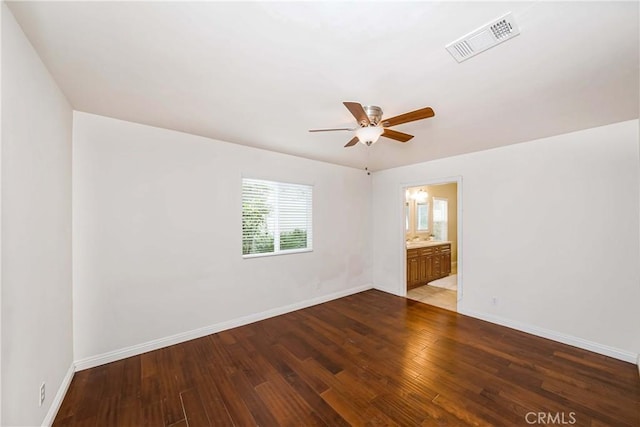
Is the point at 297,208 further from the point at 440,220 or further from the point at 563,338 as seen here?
the point at 440,220

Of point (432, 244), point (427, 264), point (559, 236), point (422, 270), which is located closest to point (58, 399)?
point (559, 236)

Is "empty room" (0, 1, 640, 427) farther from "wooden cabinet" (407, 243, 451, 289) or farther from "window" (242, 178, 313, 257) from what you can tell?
"wooden cabinet" (407, 243, 451, 289)

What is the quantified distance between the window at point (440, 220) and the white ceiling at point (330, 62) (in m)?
4.26

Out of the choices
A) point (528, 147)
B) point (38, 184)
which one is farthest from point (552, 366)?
point (38, 184)

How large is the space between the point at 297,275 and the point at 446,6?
3.64 metres

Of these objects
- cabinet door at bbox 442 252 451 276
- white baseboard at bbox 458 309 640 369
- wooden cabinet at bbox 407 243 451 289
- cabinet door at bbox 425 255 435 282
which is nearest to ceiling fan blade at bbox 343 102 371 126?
white baseboard at bbox 458 309 640 369

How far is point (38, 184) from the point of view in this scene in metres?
1.66

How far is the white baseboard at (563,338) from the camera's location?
255cm

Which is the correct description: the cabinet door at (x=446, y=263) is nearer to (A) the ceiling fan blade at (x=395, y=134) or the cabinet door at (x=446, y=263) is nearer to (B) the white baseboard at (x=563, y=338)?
(B) the white baseboard at (x=563, y=338)

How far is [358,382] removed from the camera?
2.20 m

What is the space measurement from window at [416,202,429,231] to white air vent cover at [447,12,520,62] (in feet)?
16.7

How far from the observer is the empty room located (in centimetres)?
140

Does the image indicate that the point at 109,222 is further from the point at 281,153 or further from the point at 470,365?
the point at 470,365

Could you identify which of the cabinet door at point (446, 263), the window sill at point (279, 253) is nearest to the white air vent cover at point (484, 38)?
the window sill at point (279, 253)
